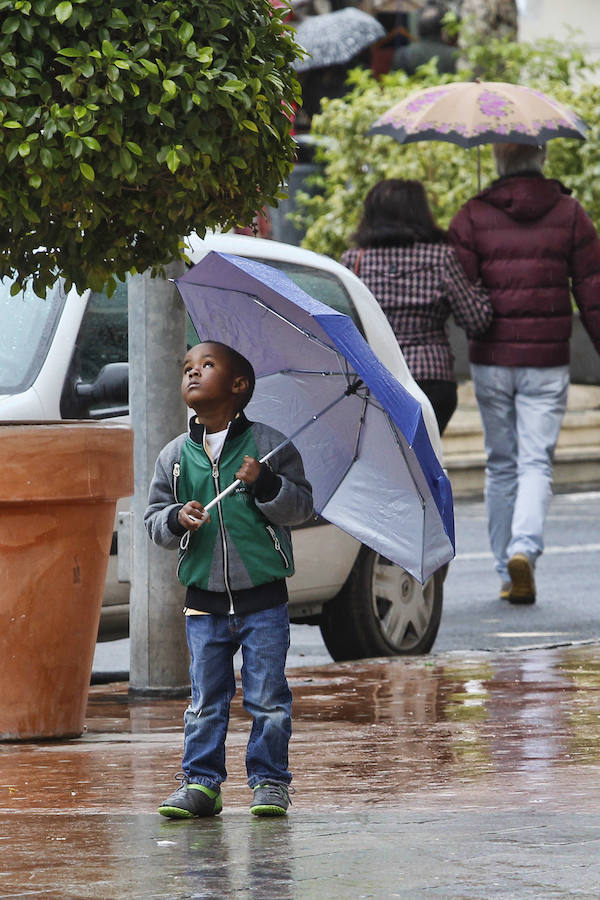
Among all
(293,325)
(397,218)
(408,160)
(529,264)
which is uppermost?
(408,160)

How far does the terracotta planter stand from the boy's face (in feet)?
4.09

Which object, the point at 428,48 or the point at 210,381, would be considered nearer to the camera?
the point at 210,381

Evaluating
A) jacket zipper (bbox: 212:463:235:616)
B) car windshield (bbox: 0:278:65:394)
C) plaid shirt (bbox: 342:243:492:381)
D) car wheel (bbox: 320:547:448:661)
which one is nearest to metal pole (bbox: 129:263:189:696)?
car windshield (bbox: 0:278:65:394)

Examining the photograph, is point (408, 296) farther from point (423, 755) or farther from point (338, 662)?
point (423, 755)

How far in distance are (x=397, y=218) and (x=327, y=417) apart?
14.3 feet

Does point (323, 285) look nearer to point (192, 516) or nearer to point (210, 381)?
point (210, 381)

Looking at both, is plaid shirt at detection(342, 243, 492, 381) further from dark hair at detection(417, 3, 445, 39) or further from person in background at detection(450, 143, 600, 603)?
dark hair at detection(417, 3, 445, 39)

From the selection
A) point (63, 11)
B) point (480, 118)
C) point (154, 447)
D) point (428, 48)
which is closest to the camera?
point (63, 11)

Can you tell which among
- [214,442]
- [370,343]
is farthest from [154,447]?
[214,442]

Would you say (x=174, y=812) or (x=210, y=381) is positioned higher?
(x=210, y=381)

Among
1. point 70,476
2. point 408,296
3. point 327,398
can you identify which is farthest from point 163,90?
point 408,296

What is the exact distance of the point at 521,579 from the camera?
9.97 meters

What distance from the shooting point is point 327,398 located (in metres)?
5.29

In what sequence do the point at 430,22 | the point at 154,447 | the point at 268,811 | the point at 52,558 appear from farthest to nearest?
the point at 430,22 → the point at 154,447 → the point at 52,558 → the point at 268,811
